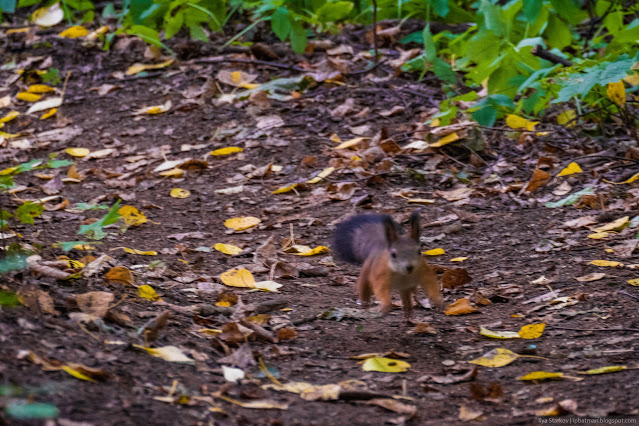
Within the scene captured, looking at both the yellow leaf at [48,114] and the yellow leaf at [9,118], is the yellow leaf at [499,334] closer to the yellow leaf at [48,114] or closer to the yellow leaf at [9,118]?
the yellow leaf at [48,114]

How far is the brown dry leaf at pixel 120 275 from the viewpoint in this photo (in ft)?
10.2

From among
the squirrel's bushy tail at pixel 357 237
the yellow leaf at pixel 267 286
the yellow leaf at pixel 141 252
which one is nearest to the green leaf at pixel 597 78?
the squirrel's bushy tail at pixel 357 237

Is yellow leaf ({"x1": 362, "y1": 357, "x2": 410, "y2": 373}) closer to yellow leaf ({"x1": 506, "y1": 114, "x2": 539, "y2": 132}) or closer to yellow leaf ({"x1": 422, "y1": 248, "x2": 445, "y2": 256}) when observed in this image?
yellow leaf ({"x1": 422, "y1": 248, "x2": 445, "y2": 256})

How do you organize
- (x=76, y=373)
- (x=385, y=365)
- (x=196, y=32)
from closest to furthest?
1. (x=76, y=373)
2. (x=385, y=365)
3. (x=196, y=32)

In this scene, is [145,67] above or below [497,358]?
above

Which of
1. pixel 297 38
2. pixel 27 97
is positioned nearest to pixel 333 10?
pixel 297 38

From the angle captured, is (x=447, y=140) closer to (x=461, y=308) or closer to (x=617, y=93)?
(x=617, y=93)

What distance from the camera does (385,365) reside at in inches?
106

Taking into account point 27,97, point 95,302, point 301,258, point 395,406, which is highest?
point 95,302

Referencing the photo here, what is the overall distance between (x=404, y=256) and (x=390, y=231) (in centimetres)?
13

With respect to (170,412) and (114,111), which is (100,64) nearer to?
(114,111)

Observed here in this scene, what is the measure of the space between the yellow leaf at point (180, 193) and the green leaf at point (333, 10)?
7.86 feet

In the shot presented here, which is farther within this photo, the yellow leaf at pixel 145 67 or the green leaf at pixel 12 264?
the yellow leaf at pixel 145 67

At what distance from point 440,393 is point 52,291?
1505mm
